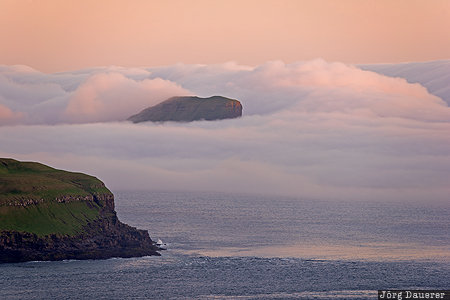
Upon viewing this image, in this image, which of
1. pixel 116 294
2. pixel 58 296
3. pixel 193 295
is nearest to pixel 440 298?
pixel 193 295

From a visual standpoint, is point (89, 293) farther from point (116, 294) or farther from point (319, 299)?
point (319, 299)

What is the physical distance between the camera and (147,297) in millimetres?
194000

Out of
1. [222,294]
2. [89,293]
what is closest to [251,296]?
[222,294]

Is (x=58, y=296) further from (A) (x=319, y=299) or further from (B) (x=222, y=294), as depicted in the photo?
(A) (x=319, y=299)

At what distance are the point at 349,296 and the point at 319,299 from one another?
24.2ft

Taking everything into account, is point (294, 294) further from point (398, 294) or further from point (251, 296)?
point (398, 294)

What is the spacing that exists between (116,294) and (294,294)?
3879 centimetres

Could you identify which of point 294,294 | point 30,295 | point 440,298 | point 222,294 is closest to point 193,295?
point 222,294

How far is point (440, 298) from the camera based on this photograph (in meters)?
191

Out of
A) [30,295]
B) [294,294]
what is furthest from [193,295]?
[30,295]

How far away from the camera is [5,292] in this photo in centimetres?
19738

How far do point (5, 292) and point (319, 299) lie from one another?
2672 inches

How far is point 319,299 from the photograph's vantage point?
19375cm

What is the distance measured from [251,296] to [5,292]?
175 ft
